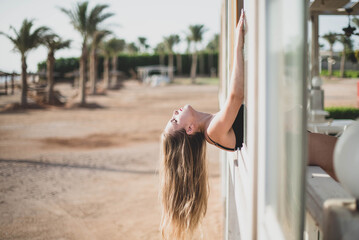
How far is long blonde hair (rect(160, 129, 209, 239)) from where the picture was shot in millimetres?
2064

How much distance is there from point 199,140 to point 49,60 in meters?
20.0

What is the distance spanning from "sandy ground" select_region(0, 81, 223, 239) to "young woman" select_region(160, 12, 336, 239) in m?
1.84

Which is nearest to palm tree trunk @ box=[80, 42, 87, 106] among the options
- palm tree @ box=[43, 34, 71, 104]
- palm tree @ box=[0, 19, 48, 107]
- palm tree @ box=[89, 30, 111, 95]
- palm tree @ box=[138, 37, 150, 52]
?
palm tree @ box=[43, 34, 71, 104]

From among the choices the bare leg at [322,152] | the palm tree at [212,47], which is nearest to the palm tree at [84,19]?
the bare leg at [322,152]

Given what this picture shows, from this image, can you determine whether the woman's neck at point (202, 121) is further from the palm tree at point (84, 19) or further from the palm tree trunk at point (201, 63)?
the palm tree trunk at point (201, 63)

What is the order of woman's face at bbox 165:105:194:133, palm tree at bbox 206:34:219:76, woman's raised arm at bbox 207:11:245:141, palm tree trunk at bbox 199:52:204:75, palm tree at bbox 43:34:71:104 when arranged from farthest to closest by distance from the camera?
palm tree at bbox 206:34:219:76 < palm tree trunk at bbox 199:52:204:75 < palm tree at bbox 43:34:71:104 < woman's face at bbox 165:105:194:133 < woman's raised arm at bbox 207:11:245:141

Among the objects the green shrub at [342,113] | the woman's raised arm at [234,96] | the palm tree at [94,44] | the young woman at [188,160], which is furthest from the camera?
the palm tree at [94,44]

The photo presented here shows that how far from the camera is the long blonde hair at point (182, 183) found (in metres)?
2.06

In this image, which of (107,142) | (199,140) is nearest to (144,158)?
(107,142)

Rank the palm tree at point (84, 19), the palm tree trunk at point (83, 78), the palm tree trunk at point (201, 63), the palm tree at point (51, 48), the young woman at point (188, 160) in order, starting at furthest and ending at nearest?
the palm tree trunk at point (201, 63)
the palm tree at point (84, 19)
the palm tree trunk at point (83, 78)
the palm tree at point (51, 48)
the young woman at point (188, 160)

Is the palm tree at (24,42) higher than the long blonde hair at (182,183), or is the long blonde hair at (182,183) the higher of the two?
the palm tree at (24,42)

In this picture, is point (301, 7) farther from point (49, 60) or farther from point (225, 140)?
point (49, 60)

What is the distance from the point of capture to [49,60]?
66.7 feet

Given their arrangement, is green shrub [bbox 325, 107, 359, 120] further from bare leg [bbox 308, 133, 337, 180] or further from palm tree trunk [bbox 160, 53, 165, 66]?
palm tree trunk [bbox 160, 53, 165, 66]
